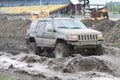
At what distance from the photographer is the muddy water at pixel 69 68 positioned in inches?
549

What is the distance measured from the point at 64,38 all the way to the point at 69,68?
3.69 metres

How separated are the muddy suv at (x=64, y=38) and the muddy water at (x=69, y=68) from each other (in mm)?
1027

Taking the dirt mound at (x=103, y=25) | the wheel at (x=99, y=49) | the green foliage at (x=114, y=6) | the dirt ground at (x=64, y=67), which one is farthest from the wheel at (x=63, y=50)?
the green foliage at (x=114, y=6)

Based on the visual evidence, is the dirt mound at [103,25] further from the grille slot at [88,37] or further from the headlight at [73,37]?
the headlight at [73,37]

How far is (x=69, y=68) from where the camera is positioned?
15.2 m

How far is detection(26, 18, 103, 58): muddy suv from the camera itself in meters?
18.5

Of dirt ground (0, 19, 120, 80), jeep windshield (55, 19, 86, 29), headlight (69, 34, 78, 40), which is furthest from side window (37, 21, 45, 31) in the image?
headlight (69, 34, 78, 40)

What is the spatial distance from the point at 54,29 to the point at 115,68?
502cm

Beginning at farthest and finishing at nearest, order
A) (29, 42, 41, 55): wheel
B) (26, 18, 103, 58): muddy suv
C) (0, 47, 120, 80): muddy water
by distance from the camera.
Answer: (29, 42, 41, 55): wheel, (26, 18, 103, 58): muddy suv, (0, 47, 120, 80): muddy water

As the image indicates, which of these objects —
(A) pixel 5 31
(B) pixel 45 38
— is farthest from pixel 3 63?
(A) pixel 5 31

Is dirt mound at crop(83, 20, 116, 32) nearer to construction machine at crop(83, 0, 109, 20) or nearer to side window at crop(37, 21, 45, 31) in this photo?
construction machine at crop(83, 0, 109, 20)

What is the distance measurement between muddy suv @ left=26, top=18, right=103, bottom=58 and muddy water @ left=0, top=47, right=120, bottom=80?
40.4 inches

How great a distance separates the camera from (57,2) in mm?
73375

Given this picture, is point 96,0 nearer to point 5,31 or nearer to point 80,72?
point 5,31
